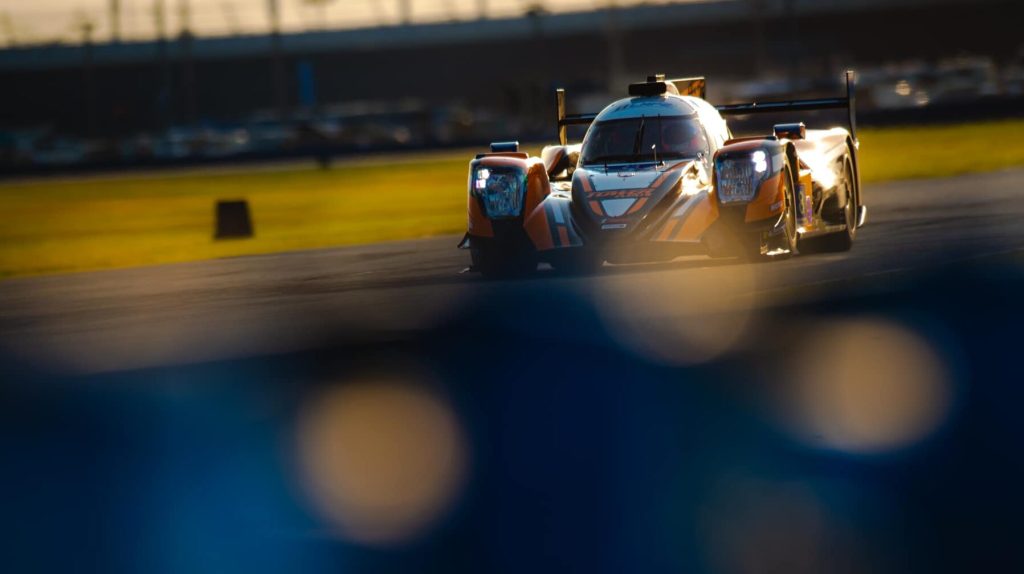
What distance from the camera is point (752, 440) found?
766 cm

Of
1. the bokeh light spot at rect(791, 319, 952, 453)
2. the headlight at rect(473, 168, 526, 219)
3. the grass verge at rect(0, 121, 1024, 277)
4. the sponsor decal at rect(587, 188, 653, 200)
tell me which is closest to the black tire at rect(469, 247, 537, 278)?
the headlight at rect(473, 168, 526, 219)

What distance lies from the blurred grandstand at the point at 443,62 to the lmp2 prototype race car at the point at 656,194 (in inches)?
3152

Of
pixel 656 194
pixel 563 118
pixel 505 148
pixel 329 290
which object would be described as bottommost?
pixel 329 290

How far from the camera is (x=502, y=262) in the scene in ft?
50.6

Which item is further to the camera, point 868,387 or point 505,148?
point 505,148

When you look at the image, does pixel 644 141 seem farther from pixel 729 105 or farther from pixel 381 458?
pixel 381 458

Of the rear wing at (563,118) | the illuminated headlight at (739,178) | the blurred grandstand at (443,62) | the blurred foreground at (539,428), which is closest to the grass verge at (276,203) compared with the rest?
the rear wing at (563,118)

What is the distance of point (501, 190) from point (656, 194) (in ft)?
4.26

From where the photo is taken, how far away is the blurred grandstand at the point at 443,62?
104750 mm

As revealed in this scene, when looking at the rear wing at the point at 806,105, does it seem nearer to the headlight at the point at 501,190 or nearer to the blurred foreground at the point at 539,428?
the blurred foreground at the point at 539,428

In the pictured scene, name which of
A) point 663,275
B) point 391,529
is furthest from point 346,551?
point 663,275

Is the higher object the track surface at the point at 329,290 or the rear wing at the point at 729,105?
the rear wing at the point at 729,105

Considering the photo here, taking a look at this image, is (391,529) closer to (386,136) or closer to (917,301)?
(917,301)

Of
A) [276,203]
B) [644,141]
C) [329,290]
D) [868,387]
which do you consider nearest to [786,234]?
[644,141]
